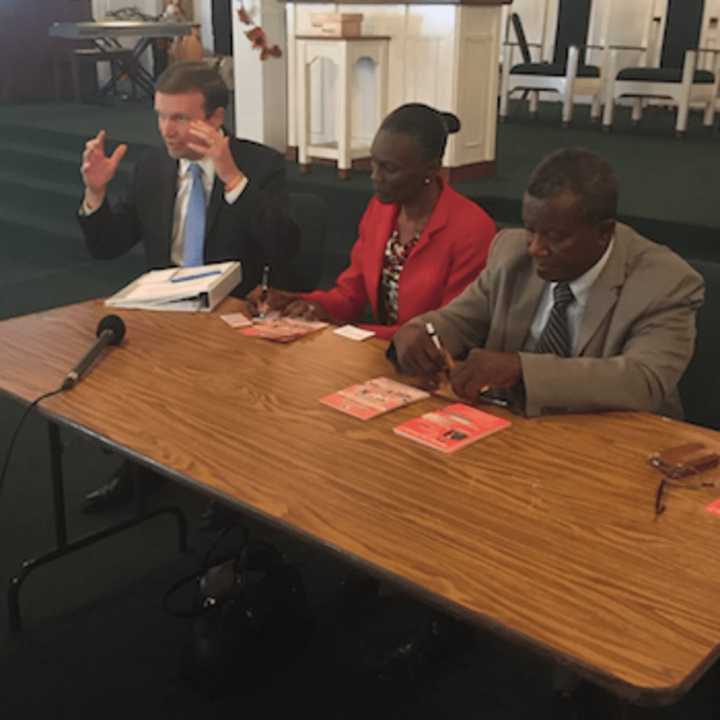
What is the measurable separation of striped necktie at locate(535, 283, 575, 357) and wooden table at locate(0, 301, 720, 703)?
0.24 m

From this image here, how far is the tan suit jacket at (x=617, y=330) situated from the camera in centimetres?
183

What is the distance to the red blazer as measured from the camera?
2.56 meters

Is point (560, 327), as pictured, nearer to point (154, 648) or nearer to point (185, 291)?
point (185, 291)

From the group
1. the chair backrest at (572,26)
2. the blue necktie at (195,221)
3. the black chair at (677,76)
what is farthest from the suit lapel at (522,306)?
the chair backrest at (572,26)

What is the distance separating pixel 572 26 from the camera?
28.5 feet

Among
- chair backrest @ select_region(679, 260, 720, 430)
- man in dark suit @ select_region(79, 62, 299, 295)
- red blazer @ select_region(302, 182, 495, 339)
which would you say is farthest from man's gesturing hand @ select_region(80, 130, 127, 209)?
chair backrest @ select_region(679, 260, 720, 430)

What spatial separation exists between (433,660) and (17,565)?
1197mm

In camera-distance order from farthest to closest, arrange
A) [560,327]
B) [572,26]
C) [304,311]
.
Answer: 1. [572,26]
2. [304,311]
3. [560,327]

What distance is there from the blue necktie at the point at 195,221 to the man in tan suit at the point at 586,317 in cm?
104

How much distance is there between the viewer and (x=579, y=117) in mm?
8539

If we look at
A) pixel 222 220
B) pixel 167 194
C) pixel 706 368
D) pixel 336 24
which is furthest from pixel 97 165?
pixel 336 24

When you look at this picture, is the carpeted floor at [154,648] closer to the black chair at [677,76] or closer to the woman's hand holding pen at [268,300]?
the woman's hand holding pen at [268,300]

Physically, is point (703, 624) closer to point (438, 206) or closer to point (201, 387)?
point (201, 387)

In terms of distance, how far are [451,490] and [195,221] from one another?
1.61 m
